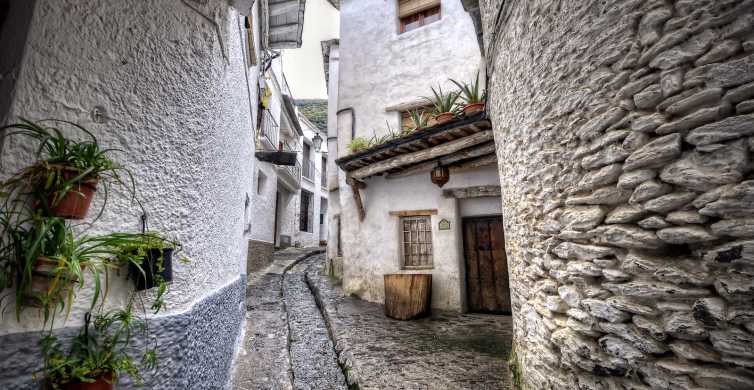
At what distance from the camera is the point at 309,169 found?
17.8 meters

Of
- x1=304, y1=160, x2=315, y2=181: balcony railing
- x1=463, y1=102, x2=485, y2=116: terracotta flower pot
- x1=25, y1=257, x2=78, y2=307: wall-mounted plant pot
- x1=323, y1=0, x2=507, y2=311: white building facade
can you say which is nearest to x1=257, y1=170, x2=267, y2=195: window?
x1=323, y1=0, x2=507, y2=311: white building facade

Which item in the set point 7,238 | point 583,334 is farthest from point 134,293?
point 583,334

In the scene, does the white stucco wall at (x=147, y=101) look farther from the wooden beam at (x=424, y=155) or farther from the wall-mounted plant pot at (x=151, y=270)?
the wooden beam at (x=424, y=155)

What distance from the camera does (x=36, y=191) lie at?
1.25 m

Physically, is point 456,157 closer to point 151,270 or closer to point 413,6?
point 151,270

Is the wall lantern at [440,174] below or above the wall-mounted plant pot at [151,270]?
above

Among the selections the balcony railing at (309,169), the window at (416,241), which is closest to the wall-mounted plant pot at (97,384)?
the window at (416,241)

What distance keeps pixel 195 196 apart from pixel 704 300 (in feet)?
9.49

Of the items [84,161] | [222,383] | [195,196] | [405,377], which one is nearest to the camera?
[84,161]

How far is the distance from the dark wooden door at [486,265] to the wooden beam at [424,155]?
170cm

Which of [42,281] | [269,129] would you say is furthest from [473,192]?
[269,129]

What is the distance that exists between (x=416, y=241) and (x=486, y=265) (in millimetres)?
1472

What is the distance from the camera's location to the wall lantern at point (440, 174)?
5.65 meters

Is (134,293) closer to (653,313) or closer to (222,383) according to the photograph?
(222,383)
